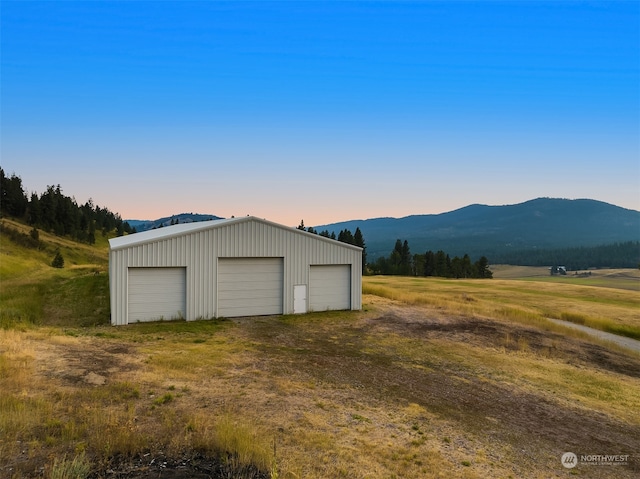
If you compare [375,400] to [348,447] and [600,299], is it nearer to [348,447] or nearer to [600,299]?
[348,447]

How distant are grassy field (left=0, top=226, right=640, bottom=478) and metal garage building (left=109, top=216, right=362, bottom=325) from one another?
1398 millimetres

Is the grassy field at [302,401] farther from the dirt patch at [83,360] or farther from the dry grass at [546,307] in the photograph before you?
the dry grass at [546,307]

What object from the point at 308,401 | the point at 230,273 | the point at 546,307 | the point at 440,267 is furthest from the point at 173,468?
the point at 440,267

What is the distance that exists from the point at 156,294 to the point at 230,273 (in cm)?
352

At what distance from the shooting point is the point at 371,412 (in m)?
8.62

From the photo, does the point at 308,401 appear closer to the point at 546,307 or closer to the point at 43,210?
the point at 546,307

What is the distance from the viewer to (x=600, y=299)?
151 feet

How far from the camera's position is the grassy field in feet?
20.0

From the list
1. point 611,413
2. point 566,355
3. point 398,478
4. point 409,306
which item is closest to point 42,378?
point 398,478

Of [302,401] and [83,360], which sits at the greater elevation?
[83,360]

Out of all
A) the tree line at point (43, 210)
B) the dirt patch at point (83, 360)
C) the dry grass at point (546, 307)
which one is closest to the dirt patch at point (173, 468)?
the dirt patch at point (83, 360)

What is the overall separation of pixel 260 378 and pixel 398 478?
5.06 m

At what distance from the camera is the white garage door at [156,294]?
17812mm

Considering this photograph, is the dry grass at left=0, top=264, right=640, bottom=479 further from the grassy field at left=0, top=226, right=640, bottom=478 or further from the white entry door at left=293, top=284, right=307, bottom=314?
the white entry door at left=293, top=284, right=307, bottom=314
